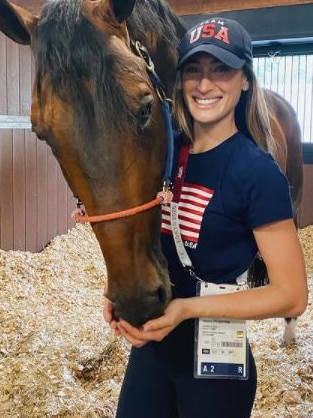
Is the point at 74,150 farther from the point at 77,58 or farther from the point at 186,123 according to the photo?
the point at 186,123

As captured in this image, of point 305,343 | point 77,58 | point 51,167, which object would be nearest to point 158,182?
point 77,58

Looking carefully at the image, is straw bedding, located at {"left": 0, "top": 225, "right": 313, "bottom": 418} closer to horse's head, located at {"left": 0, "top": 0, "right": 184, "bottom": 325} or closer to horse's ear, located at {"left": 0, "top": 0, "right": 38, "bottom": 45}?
horse's head, located at {"left": 0, "top": 0, "right": 184, "bottom": 325}

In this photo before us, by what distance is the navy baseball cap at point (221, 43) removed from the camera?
837mm

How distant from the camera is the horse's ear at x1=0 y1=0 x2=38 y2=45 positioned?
92 centimetres

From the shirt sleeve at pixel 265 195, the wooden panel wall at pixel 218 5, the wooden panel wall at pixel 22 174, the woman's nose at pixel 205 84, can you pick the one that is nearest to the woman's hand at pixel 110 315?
the shirt sleeve at pixel 265 195

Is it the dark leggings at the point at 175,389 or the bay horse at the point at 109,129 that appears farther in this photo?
the dark leggings at the point at 175,389

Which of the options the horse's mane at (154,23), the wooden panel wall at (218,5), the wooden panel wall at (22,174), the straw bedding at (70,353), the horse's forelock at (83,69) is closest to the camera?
the horse's forelock at (83,69)

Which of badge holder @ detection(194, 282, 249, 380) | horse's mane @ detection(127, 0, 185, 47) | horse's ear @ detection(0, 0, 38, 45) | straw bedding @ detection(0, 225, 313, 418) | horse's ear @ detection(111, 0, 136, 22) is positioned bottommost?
straw bedding @ detection(0, 225, 313, 418)

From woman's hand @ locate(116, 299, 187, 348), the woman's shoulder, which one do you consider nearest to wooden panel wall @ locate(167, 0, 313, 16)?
the woman's shoulder

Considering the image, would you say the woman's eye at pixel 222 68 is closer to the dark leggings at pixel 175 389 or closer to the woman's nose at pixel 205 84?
the woman's nose at pixel 205 84

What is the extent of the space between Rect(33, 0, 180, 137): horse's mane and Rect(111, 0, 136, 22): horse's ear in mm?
61

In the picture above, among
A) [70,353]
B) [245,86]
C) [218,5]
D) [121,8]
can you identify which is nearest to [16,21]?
[121,8]

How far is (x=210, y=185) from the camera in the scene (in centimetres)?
87

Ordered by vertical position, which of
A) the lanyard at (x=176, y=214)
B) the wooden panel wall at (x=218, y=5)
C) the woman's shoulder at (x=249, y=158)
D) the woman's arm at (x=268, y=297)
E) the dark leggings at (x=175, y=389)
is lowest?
the dark leggings at (x=175, y=389)
